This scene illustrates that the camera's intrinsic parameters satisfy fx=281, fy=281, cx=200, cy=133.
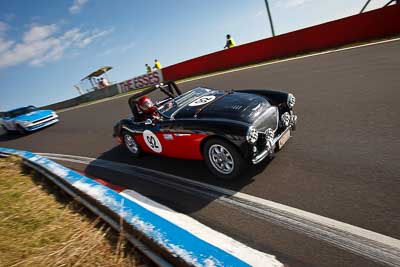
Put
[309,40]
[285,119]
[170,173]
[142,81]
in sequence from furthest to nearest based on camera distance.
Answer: [142,81]
[309,40]
[170,173]
[285,119]

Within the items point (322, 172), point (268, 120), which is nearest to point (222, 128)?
point (268, 120)

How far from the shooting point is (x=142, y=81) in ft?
68.7

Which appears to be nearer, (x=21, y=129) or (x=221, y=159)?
(x=221, y=159)

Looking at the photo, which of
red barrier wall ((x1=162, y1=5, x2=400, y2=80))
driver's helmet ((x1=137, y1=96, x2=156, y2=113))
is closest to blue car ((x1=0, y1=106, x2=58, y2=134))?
driver's helmet ((x1=137, y1=96, x2=156, y2=113))

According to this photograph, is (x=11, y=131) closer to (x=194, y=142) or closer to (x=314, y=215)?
(x=194, y=142)

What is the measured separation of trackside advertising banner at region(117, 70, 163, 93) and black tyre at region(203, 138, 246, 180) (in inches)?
655

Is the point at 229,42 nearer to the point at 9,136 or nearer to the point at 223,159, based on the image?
the point at 9,136

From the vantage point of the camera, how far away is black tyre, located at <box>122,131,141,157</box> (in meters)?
5.75

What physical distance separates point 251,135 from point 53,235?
2511 millimetres

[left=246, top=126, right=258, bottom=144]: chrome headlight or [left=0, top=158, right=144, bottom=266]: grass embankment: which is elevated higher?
[left=246, top=126, right=258, bottom=144]: chrome headlight

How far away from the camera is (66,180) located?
12.8ft

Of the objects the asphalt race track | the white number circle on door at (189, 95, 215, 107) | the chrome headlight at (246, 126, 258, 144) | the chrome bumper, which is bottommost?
the asphalt race track

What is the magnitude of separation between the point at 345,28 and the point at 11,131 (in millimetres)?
16504

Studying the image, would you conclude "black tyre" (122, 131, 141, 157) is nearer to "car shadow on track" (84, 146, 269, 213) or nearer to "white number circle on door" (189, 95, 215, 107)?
"car shadow on track" (84, 146, 269, 213)
